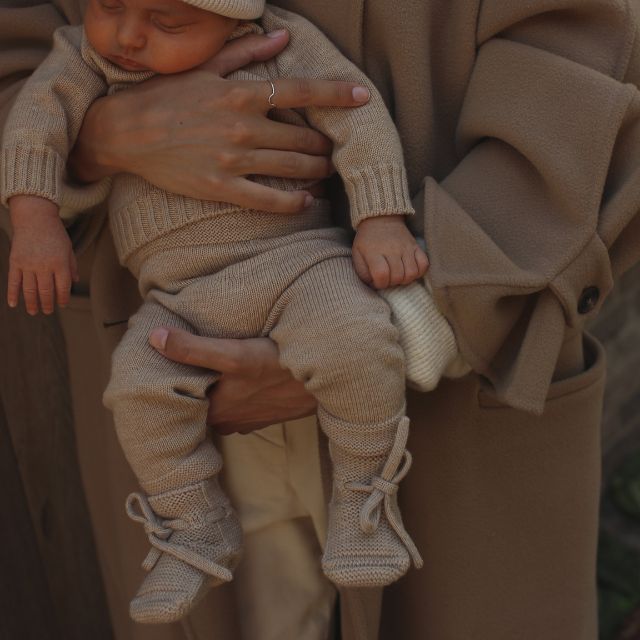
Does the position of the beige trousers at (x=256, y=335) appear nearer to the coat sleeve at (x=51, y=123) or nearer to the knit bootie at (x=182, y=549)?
the knit bootie at (x=182, y=549)

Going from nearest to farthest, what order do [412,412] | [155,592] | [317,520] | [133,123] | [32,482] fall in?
[155,592] < [133,123] < [412,412] < [317,520] < [32,482]

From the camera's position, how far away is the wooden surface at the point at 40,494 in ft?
8.54

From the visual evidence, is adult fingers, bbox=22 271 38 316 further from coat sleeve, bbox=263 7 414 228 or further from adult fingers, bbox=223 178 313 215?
coat sleeve, bbox=263 7 414 228

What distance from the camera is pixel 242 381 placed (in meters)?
1.64

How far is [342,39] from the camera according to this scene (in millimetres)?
1707

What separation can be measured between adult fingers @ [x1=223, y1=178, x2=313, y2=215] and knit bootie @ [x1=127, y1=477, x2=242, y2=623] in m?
0.43

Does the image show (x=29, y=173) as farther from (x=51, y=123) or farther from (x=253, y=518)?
(x=253, y=518)

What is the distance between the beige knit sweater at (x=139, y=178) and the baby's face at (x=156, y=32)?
69 millimetres

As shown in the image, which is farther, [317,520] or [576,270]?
[317,520]

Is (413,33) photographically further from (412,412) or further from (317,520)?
(317,520)

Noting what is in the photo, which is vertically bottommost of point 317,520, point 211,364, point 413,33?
point 317,520

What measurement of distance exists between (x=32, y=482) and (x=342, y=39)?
5.04 feet

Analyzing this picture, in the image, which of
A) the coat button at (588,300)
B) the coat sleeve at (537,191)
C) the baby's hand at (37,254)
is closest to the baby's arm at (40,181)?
the baby's hand at (37,254)

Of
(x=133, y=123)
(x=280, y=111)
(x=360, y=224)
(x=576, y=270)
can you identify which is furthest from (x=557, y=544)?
(x=133, y=123)
